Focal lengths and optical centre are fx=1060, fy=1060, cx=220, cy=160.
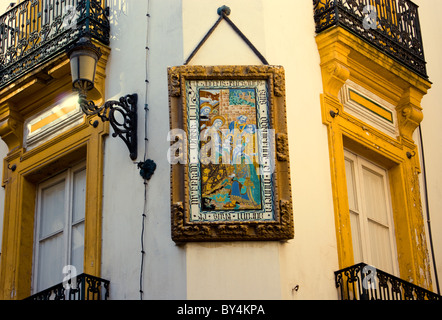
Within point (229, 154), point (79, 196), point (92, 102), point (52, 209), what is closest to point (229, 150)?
point (229, 154)

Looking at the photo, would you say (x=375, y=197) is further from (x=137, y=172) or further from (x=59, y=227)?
(x=59, y=227)

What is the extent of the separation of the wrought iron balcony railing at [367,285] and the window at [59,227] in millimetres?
2864

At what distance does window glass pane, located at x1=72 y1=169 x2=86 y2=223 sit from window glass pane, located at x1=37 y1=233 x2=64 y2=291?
321 mm

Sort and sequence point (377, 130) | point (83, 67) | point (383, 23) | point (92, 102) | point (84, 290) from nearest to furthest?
point (84, 290), point (83, 67), point (92, 102), point (377, 130), point (383, 23)

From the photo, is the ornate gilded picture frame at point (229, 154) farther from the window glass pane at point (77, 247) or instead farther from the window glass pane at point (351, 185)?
the window glass pane at point (77, 247)

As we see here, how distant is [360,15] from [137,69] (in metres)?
2.65

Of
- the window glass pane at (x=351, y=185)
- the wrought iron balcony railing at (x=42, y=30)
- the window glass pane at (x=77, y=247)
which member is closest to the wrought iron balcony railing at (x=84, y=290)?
the window glass pane at (x=77, y=247)

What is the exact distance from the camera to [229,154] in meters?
10.4

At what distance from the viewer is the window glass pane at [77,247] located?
1139cm

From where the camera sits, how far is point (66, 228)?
11742 millimetres

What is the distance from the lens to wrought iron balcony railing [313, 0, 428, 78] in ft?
37.9

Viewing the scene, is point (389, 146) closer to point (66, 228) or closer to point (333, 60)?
point (333, 60)

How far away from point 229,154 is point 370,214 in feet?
7.43

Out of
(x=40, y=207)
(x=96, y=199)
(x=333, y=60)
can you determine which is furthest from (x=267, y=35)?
(x=40, y=207)
